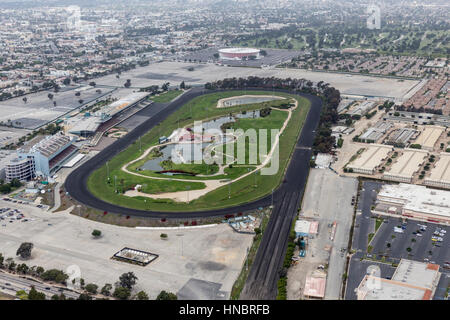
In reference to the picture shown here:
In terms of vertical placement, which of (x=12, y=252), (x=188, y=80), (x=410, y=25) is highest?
(x=410, y=25)

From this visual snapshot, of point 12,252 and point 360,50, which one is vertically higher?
point 360,50

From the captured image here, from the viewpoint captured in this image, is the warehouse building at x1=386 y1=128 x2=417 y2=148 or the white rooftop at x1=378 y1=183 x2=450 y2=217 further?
the warehouse building at x1=386 y1=128 x2=417 y2=148

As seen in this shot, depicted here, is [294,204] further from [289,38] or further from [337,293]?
[289,38]

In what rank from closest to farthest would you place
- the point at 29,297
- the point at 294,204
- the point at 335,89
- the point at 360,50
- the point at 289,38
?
the point at 29,297 < the point at 294,204 < the point at 335,89 < the point at 360,50 < the point at 289,38

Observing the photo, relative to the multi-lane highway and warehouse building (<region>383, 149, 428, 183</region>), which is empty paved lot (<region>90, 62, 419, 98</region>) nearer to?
the multi-lane highway

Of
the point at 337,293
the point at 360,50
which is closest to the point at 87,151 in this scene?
the point at 337,293

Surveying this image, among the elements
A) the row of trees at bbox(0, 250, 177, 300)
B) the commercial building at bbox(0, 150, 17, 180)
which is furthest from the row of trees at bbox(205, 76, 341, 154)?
the row of trees at bbox(0, 250, 177, 300)
